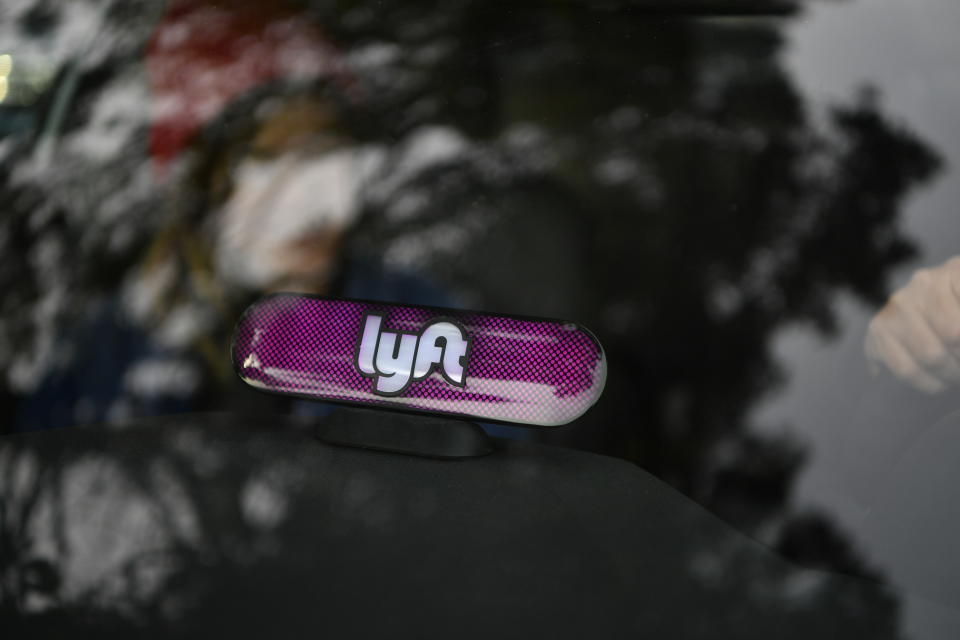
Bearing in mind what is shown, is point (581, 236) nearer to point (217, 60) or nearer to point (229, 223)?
point (229, 223)

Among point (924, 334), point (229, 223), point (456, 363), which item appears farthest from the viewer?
point (229, 223)

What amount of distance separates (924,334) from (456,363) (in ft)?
1.94

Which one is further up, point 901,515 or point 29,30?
point 29,30

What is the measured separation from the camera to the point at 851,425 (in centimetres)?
124

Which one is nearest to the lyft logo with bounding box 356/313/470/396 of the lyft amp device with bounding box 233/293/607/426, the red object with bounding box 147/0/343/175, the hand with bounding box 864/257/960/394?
the lyft amp device with bounding box 233/293/607/426

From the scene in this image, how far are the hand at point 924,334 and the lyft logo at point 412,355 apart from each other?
1.71 ft

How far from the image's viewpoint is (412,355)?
1.36m

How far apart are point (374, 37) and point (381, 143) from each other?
170 millimetres

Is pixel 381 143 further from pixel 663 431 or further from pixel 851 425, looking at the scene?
pixel 851 425

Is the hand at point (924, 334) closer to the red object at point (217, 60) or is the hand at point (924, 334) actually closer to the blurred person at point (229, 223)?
the blurred person at point (229, 223)

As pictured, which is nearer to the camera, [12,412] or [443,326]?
[443,326]

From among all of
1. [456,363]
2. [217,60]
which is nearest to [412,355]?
[456,363]

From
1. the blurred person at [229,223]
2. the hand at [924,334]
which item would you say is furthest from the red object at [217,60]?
the hand at [924,334]

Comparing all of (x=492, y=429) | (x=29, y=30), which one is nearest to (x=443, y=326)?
(x=492, y=429)
